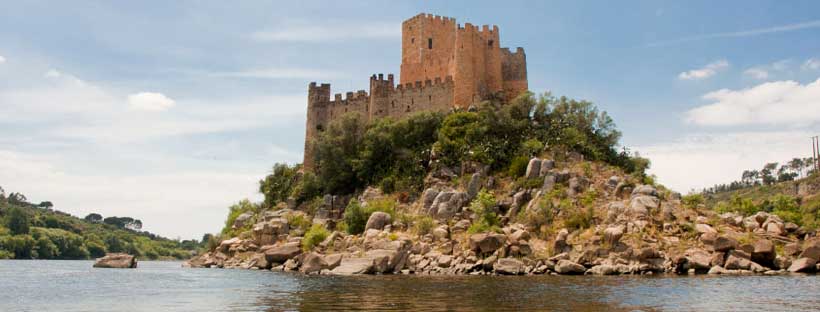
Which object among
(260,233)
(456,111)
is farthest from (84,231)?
(456,111)

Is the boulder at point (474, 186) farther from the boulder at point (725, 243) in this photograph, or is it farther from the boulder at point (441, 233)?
the boulder at point (725, 243)

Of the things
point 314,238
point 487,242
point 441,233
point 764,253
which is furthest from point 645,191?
point 314,238

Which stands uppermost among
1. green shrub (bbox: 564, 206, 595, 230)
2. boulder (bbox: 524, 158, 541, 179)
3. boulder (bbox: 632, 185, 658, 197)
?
boulder (bbox: 524, 158, 541, 179)

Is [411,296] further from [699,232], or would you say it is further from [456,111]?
[456,111]

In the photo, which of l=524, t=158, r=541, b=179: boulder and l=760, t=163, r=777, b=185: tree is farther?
l=760, t=163, r=777, b=185: tree

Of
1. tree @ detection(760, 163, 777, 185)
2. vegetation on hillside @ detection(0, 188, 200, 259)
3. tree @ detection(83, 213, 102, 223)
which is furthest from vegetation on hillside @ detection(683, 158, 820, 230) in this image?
tree @ detection(83, 213, 102, 223)

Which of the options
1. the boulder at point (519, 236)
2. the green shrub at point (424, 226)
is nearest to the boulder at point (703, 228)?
the boulder at point (519, 236)

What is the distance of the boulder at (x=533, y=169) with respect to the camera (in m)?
47.4

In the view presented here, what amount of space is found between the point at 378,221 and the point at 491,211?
771cm

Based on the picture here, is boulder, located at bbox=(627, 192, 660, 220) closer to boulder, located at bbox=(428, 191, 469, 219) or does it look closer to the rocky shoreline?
the rocky shoreline

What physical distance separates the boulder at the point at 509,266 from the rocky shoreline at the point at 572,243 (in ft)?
0.18

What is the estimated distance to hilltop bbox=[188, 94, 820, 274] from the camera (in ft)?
119

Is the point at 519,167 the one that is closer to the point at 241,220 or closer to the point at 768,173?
the point at 241,220

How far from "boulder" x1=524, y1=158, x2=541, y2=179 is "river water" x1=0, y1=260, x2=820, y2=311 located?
15080 millimetres
